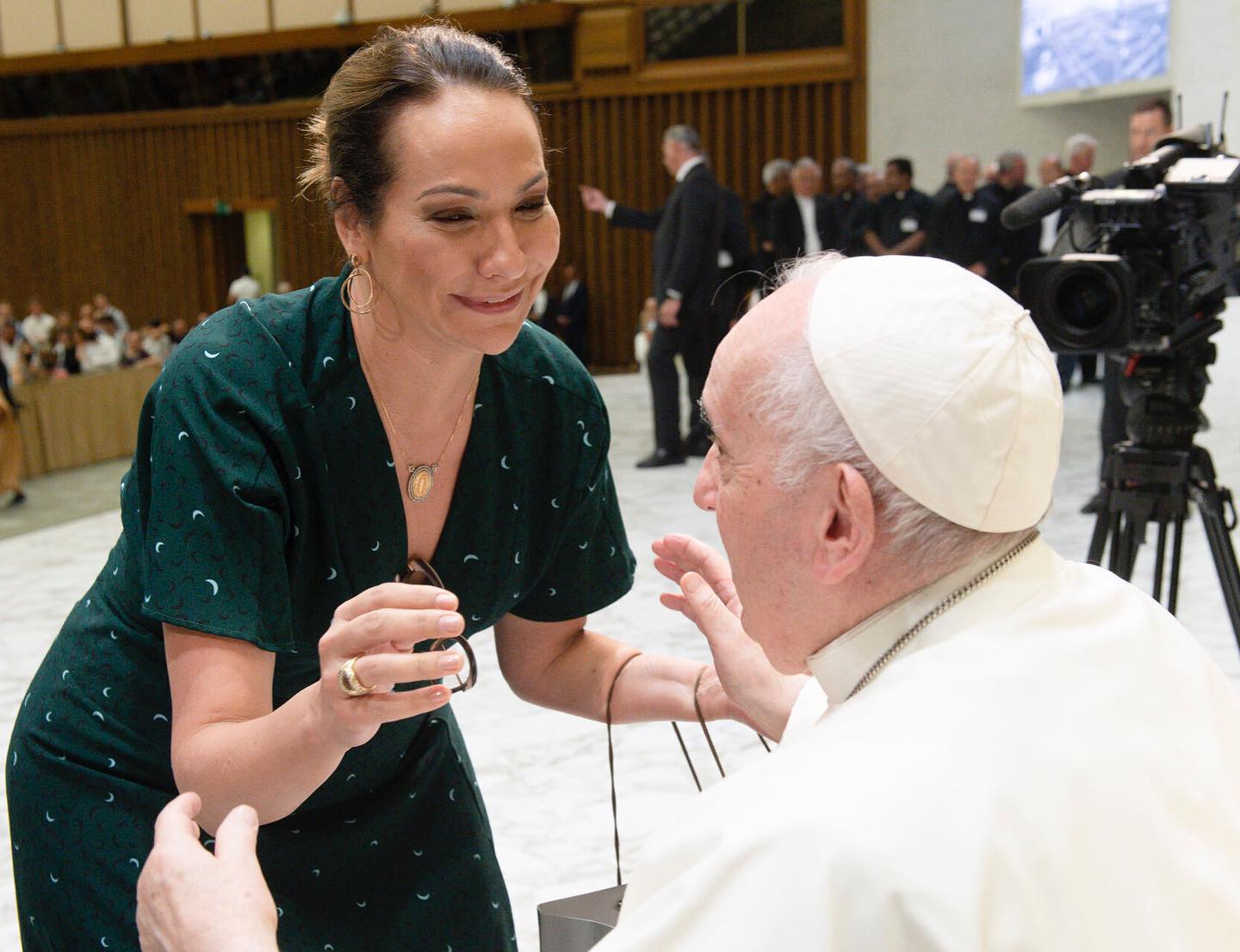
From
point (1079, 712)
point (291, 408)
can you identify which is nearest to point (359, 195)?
point (291, 408)

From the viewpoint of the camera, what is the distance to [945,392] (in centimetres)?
101

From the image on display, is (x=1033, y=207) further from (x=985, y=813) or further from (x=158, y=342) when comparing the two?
(x=158, y=342)

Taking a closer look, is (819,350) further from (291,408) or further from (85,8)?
(85,8)

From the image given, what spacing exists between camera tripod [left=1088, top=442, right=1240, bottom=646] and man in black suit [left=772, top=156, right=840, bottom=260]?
7.18 meters

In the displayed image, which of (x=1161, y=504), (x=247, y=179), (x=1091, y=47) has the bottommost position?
(x=1161, y=504)

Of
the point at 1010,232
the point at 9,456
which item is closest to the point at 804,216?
the point at 1010,232

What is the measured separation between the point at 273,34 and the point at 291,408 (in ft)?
47.2

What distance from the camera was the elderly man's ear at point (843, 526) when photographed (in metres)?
1.02

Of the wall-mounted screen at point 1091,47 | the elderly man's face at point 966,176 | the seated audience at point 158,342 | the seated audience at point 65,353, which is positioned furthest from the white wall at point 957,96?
the seated audience at point 65,353

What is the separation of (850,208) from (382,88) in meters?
9.71

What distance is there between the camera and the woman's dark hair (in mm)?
1438

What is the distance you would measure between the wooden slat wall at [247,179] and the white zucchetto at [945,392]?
1194 cm

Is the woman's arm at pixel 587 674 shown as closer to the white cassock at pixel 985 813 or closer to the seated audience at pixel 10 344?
the white cassock at pixel 985 813

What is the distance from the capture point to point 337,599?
157cm
